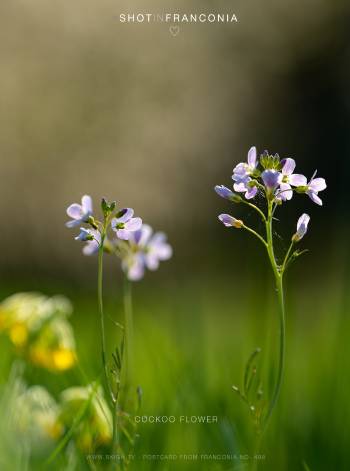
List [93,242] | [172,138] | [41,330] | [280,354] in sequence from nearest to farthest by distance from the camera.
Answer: [280,354]
[93,242]
[41,330]
[172,138]

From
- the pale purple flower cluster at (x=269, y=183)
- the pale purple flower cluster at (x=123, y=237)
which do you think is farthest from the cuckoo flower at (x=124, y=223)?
the pale purple flower cluster at (x=269, y=183)

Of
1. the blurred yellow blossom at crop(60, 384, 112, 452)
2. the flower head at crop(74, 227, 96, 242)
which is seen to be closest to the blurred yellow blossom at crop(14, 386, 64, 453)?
the blurred yellow blossom at crop(60, 384, 112, 452)

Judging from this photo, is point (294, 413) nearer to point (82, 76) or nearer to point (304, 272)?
point (304, 272)

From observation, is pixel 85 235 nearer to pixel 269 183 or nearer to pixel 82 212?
pixel 82 212

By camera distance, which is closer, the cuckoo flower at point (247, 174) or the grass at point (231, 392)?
the cuckoo flower at point (247, 174)

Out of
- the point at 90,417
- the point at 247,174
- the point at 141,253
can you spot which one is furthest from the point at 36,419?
the point at 247,174

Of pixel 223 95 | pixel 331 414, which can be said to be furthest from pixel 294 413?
pixel 223 95

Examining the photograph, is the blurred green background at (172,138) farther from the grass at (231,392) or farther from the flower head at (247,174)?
the flower head at (247,174)

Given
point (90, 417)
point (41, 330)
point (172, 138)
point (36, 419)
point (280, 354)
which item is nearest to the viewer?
point (280, 354)

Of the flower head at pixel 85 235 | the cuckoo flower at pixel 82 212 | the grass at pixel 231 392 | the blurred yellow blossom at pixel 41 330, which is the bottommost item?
the grass at pixel 231 392
